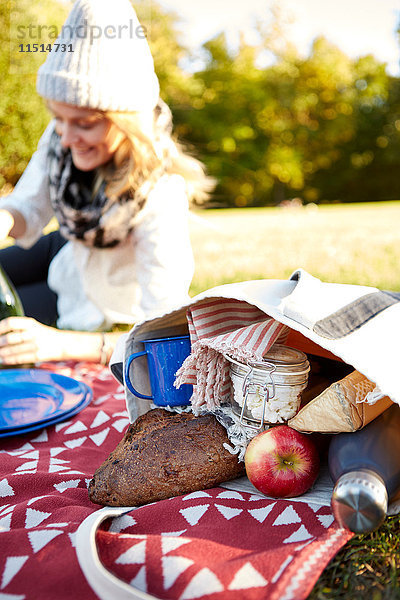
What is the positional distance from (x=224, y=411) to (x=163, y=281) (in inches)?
46.6

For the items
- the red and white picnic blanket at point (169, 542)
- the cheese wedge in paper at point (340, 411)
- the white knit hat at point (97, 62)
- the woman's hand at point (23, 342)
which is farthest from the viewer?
the white knit hat at point (97, 62)

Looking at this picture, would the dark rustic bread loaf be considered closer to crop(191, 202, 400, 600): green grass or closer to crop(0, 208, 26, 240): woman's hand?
A: crop(191, 202, 400, 600): green grass

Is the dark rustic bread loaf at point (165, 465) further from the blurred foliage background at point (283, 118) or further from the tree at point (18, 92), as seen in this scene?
the blurred foliage background at point (283, 118)

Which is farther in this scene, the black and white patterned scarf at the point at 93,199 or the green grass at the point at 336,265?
the black and white patterned scarf at the point at 93,199

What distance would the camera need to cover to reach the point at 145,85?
96.7 inches

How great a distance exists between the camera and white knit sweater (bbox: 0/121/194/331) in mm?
2598

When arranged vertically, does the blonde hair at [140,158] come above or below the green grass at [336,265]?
above

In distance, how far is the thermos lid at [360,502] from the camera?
105cm

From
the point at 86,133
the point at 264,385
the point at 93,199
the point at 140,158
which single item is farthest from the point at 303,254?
the point at 264,385

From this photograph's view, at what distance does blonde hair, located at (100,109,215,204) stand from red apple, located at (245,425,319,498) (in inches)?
66.4

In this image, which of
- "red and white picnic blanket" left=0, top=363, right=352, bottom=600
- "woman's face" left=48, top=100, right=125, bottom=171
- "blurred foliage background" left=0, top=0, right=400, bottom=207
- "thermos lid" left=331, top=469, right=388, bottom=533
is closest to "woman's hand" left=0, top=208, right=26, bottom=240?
"woman's face" left=48, top=100, right=125, bottom=171

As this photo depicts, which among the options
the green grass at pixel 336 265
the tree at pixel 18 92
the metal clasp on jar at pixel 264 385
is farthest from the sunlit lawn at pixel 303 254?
the tree at pixel 18 92

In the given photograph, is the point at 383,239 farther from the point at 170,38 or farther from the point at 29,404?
the point at 170,38

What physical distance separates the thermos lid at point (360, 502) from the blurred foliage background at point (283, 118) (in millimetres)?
24404
